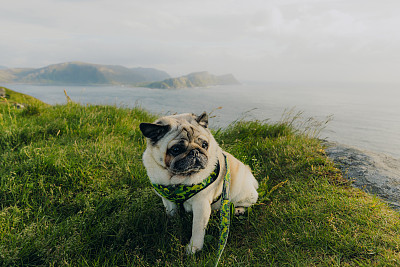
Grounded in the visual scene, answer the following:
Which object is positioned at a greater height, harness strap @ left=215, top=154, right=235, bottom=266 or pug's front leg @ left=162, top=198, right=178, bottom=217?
harness strap @ left=215, top=154, right=235, bottom=266

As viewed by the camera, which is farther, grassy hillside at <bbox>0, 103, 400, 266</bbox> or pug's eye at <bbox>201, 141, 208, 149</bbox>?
pug's eye at <bbox>201, 141, 208, 149</bbox>

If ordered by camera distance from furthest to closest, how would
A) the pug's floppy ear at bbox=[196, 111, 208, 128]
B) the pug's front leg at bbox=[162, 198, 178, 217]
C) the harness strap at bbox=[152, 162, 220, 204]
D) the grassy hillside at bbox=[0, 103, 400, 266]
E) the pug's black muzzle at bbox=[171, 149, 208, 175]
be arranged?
the pug's front leg at bbox=[162, 198, 178, 217], the pug's floppy ear at bbox=[196, 111, 208, 128], the harness strap at bbox=[152, 162, 220, 204], the grassy hillside at bbox=[0, 103, 400, 266], the pug's black muzzle at bbox=[171, 149, 208, 175]

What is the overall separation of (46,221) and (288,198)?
13.5 feet

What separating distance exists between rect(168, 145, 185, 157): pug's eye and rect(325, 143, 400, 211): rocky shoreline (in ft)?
12.5

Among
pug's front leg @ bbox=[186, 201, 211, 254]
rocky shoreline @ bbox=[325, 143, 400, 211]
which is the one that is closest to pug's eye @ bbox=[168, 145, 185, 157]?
pug's front leg @ bbox=[186, 201, 211, 254]

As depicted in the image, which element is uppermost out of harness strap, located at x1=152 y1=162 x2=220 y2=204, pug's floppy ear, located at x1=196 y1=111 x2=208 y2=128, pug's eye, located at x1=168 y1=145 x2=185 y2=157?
pug's floppy ear, located at x1=196 y1=111 x2=208 y2=128

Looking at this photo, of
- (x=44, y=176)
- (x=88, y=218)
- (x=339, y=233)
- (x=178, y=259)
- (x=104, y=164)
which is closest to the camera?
(x=178, y=259)

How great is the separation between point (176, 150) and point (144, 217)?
1.47 m

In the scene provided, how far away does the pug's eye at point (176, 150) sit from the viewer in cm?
275

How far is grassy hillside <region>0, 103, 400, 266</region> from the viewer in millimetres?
2791

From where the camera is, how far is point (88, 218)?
334 centimetres

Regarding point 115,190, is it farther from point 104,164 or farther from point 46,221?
point 46,221

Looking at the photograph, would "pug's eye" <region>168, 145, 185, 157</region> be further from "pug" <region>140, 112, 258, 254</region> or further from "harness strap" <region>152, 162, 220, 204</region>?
"harness strap" <region>152, 162, 220, 204</region>

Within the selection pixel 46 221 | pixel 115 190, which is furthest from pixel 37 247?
pixel 115 190
